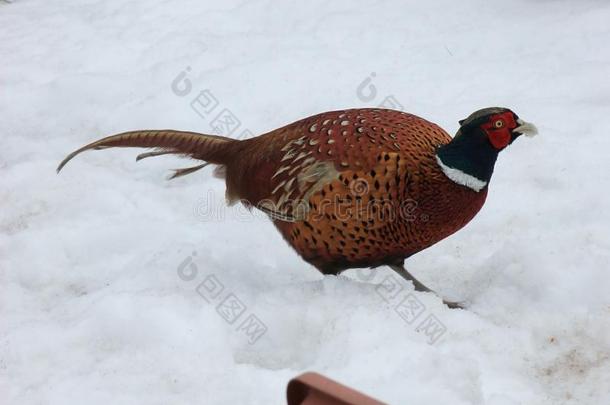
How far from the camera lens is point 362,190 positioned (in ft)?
7.72

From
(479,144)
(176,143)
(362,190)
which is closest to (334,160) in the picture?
(362,190)

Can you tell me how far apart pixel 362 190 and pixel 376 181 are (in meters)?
0.06

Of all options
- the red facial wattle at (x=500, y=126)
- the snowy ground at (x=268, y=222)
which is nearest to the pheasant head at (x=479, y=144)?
the red facial wattle at (x=500, y=126)

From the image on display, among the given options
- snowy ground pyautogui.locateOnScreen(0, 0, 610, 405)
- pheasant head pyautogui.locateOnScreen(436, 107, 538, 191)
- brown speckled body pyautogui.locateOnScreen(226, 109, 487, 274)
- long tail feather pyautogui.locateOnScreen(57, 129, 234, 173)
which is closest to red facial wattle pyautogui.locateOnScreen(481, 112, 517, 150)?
pheasant head pyautogui.locateOnScreen(436, 107, 538, 191)

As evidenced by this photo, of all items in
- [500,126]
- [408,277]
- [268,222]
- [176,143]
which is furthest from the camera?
[268,222]

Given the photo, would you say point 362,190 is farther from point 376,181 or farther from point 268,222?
point 268,222

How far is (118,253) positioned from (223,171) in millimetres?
573

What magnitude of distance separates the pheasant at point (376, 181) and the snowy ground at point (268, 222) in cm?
19

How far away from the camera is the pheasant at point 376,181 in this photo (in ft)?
7.76

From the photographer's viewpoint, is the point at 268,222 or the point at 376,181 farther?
the point at 268,222

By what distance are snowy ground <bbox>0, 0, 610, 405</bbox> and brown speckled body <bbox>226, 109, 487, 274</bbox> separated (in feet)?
0.56

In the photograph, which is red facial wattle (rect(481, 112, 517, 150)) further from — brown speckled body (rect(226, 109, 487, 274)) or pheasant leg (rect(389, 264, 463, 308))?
pheasant leg (rect(389, 264, 463, 308))

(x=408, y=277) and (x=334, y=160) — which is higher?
(x=334, y=160)

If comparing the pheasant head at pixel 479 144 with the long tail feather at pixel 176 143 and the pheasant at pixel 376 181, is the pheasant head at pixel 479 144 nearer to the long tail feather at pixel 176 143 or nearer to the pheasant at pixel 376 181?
the pheasant at pixel 376 181
